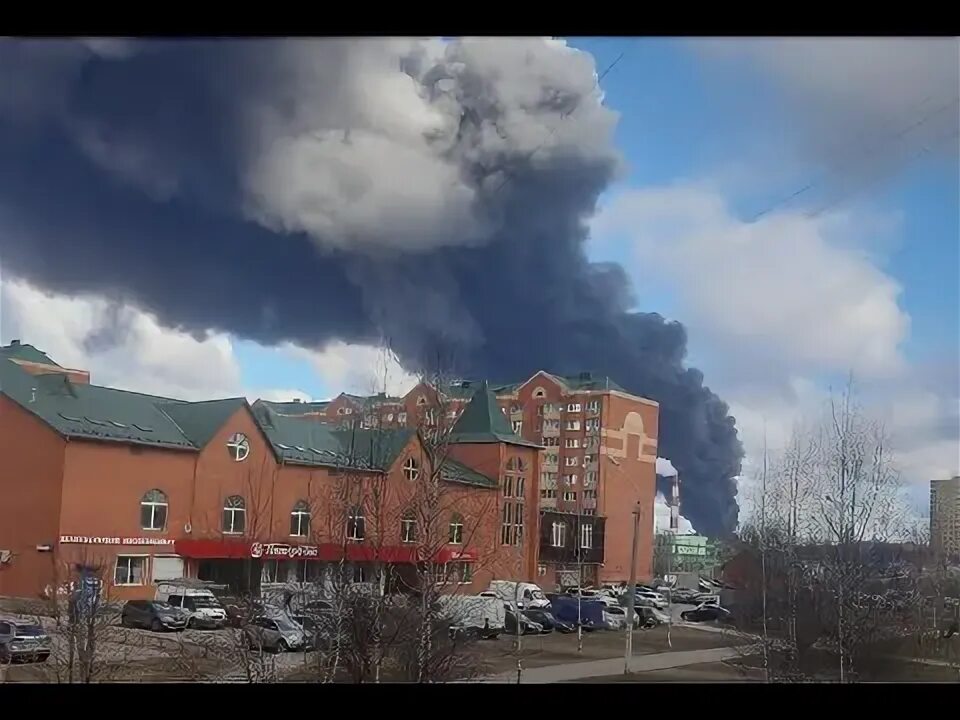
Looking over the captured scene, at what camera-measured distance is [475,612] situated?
3.92 m

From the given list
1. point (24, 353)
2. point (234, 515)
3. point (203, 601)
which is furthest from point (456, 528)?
point (24, 353)

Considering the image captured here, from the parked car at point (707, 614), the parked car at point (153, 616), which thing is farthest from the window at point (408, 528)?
the parked car at point (707, 614)

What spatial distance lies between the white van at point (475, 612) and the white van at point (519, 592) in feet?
0.11

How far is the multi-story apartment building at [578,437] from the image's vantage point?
387cm

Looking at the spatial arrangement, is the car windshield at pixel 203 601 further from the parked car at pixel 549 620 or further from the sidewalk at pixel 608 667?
the parked car at pixel 549 620

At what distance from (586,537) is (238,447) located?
1.46m

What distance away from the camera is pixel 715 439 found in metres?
3.86

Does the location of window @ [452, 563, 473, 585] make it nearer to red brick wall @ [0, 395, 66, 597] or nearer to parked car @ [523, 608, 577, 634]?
parked car @ [523, 608, 577, 634]

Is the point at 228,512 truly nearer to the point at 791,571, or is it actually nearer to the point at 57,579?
the point at 57,579

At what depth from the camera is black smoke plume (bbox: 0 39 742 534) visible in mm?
3553

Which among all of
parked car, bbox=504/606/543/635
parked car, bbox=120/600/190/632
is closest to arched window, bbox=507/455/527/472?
parked car, bbox=504/606/543/635
